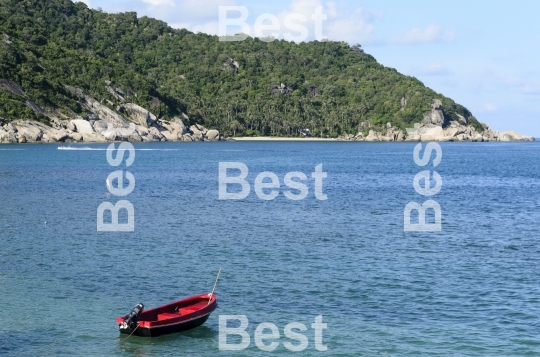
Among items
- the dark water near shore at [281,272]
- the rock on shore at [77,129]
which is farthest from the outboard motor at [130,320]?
the rock on shore at [77,129]

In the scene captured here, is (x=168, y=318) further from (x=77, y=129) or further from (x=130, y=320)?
(x=77, y=129)

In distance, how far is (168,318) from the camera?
25828mm

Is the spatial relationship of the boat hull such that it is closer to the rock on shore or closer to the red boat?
the red boat

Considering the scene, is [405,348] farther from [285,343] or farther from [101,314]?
[101,314]

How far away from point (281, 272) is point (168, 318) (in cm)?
1028

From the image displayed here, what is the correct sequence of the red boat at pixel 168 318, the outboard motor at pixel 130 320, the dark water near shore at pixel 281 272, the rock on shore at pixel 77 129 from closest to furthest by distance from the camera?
Answer: the outboard motor at pixel 130 320
the red boat at pixel 168 318
the dark water near shore at pixel 281 272
the rock on shore at pixel 77 129

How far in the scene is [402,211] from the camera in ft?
196

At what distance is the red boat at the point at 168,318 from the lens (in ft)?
82.6

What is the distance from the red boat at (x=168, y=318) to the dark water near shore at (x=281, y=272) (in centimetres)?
42

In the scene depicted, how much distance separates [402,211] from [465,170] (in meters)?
60.5

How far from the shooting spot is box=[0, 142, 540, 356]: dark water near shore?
25438mm

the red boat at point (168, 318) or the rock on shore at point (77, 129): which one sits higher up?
the rock on shore at point (77, 129)

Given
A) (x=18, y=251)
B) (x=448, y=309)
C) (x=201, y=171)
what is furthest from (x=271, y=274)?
(x=201, y=171)

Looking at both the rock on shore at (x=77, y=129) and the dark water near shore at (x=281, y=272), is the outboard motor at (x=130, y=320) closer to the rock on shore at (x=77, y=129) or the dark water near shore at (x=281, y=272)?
the dark water near shore at (x=281, y=272)
